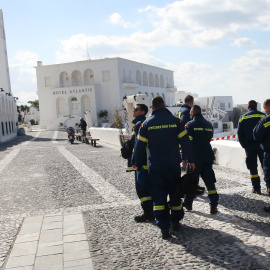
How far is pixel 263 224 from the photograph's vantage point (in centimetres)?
480

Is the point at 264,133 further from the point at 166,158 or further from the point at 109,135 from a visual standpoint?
the point at 109,135

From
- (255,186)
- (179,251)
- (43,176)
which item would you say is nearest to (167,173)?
(179,251)

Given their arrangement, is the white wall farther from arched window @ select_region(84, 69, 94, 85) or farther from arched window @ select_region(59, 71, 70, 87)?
arched window @ select_region(59, 71, 70, 87)

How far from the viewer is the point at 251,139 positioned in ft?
21.0

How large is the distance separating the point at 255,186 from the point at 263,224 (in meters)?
1.81

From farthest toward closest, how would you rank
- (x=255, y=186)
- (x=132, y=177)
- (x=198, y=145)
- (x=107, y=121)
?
(x=107, y=121), (x=132, y=177), (x=255, y=186), (x=198, y=145)

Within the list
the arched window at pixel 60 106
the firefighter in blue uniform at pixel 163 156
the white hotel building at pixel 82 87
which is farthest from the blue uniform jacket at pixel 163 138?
the arched window at pixel 60 106

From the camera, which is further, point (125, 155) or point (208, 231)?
point (125, 155)

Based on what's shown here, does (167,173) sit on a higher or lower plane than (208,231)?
higher

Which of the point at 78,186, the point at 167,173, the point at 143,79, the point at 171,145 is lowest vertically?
the point at 78,186

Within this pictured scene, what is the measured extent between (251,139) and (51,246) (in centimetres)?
400

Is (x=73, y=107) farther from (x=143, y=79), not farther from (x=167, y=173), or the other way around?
(x=167, y=173)

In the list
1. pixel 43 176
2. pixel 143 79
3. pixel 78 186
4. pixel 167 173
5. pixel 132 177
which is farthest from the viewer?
pixel 143 79

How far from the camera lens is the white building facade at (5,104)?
32.2 metres
